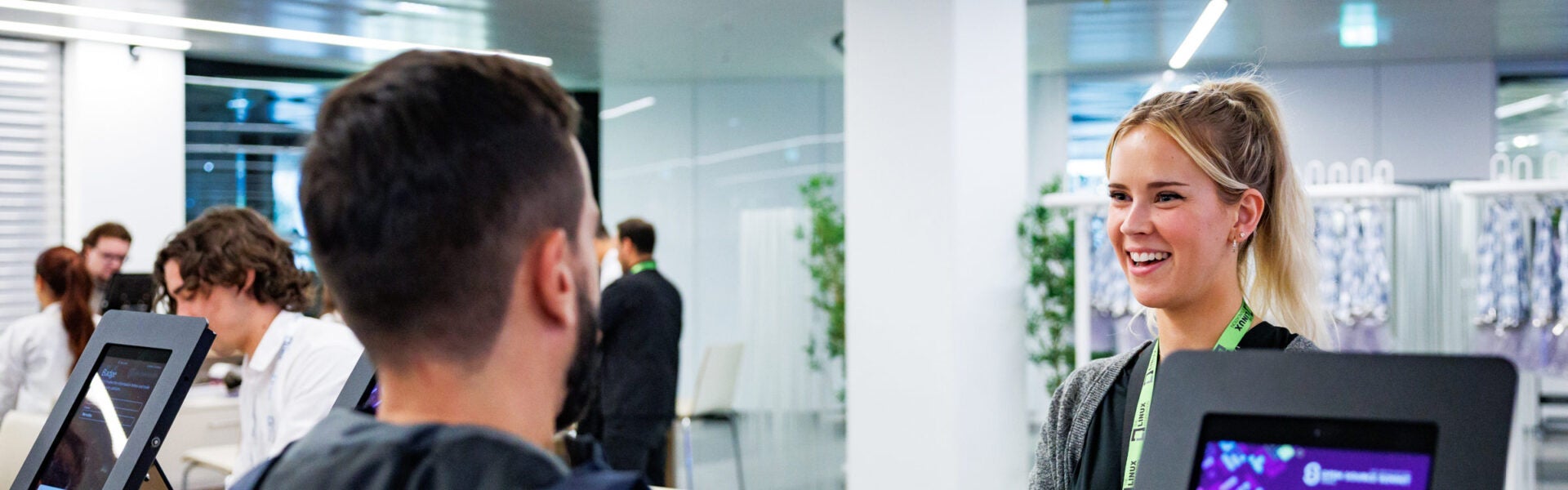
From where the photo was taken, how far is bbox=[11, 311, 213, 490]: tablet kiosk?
1646mm

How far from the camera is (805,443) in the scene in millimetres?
8617

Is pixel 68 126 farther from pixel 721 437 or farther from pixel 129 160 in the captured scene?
pixel 721 437

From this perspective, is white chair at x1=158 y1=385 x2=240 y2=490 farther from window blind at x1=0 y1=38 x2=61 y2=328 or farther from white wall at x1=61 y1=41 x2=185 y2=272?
window blind at x1=0 y1=38 x2=61 y2=328

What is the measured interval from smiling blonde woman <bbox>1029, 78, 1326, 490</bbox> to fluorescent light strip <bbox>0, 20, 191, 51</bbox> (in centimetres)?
748

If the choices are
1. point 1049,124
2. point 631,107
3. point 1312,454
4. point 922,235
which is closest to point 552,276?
point 1312,454

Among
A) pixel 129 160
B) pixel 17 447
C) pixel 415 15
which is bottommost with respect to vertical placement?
pixel 17 447

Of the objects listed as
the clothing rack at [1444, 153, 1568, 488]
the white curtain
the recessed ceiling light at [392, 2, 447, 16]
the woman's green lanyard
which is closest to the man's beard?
the woman's green lanyard

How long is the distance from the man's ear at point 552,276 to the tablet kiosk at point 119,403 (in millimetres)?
1074

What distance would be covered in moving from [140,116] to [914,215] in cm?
570

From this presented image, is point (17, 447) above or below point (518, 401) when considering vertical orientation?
below

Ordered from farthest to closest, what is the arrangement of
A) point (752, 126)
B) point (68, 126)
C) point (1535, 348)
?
point (752, 126) < point (68, 126) < point (1535, 348)

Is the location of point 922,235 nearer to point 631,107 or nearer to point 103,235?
point 103,235

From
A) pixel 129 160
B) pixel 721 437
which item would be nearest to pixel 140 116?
pixel 129 160

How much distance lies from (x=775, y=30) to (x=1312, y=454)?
6907mm
